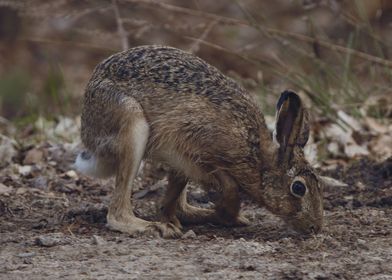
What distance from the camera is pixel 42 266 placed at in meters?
4.96

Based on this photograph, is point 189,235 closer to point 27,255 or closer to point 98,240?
point 98,240

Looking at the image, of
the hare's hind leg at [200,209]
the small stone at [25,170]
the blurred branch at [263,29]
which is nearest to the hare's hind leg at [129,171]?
the hare's hind leg at [200,209]

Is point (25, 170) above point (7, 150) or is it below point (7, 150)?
below

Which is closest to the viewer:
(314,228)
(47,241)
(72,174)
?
(47,241)

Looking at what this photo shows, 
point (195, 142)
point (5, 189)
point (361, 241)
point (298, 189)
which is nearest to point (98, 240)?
point (195, 142)

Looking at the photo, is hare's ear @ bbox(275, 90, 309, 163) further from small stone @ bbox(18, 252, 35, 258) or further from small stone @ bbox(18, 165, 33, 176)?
small stone @ bbox(18, 165, 33, 176)

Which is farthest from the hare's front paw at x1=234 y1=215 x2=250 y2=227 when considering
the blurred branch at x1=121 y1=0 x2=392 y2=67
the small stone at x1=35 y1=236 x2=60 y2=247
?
the blurred branch at x1=121 y1=0 x2=392 y2=67

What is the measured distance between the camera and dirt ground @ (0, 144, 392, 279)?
4887mm

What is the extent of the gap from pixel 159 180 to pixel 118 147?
158cm

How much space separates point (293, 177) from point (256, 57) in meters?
3.26

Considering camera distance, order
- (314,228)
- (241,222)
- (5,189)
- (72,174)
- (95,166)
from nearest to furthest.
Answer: (314,228), (241,222), (95,166), (5,189), (72,174)

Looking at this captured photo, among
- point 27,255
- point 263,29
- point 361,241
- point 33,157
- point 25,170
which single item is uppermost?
point 263,29

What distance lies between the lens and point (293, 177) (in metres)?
5.70

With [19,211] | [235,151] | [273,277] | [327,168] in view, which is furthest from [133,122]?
[327,168]
